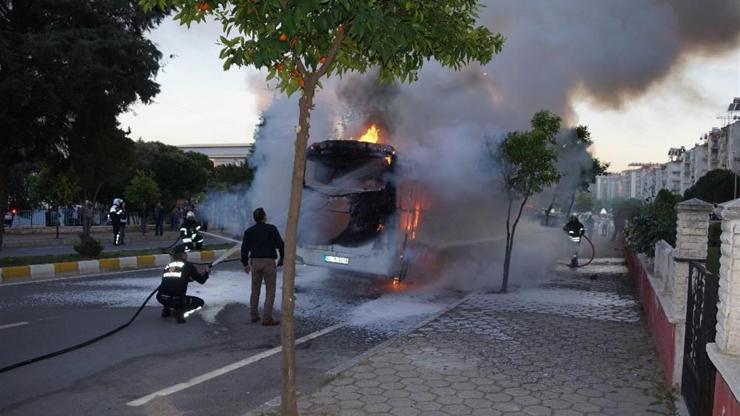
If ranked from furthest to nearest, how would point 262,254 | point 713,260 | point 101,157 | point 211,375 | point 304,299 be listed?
point 713,260 < point 101,157 < point 304,299 < point 262,254 < point 211,375

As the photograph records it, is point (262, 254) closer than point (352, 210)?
Yes

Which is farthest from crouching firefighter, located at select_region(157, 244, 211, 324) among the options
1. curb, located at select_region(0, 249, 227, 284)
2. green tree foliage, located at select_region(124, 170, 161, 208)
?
green tree foliage, located at select_region(124, 170, 161, 208)

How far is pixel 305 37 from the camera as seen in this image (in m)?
4.67

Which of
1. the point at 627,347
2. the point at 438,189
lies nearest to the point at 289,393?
the point at 627,347

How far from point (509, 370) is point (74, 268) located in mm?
11175

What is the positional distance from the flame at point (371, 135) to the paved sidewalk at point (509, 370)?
21.4 ft

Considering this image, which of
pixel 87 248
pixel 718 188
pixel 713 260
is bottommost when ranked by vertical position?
pixel 87 248

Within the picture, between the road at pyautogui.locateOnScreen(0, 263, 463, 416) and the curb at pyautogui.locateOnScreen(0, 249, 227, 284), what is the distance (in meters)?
0.98

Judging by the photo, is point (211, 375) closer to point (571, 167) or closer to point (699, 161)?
point (571, 167)

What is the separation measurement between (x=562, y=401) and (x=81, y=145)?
14137 mm

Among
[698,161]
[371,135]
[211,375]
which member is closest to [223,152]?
[698,161]

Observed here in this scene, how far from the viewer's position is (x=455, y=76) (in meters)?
15.6

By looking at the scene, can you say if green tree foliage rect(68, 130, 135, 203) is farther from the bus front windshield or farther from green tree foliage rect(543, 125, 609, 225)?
green tree foliage rect(543, 125, 609, 225)

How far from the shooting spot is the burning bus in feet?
37.8
